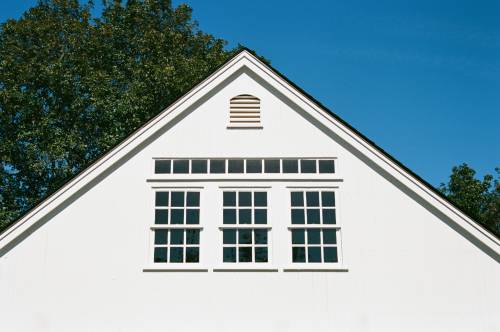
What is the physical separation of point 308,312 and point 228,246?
248cm

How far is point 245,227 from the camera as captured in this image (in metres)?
12.9

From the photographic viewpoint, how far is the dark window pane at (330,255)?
12680mm

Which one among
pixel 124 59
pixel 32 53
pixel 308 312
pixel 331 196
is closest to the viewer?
pixel 308 312

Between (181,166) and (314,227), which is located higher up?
(181,166)

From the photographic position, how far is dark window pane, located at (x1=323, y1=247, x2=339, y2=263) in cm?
1268

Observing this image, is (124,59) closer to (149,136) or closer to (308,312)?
(149,136)

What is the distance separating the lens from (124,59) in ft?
101

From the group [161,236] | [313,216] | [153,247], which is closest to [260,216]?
[313,216]

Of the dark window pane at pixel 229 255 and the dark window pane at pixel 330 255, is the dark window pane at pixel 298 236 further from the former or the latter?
the dark window pane at pixel 229 255

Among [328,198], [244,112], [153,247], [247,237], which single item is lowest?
[153,247]

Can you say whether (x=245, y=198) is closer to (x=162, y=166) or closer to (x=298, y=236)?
(x=298, y=236)

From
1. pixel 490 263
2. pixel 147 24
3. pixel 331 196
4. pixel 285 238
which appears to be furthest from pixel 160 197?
pixel 147 24

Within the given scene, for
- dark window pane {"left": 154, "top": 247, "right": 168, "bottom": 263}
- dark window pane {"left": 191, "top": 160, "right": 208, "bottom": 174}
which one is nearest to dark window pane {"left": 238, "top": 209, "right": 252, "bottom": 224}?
dark window pane {"left": 191, "top": 160, "right": 208, "bottom": 174}

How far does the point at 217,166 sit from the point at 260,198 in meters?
1.39
